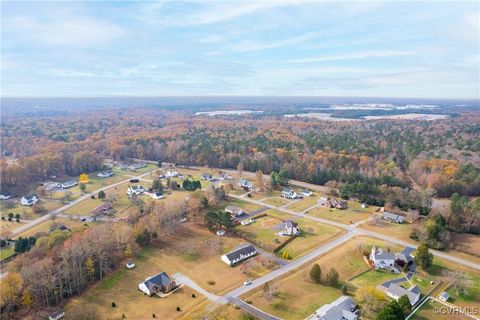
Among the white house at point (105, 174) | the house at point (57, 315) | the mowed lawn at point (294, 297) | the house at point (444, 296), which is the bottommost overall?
the house at point (57, 315)

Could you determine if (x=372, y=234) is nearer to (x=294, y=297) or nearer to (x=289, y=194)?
(x=289, y=194)

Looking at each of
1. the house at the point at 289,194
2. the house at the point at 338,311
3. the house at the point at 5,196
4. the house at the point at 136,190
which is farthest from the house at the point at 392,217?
the house at the point at 5,196

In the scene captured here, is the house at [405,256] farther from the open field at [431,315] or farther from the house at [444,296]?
the open field at [431,315]

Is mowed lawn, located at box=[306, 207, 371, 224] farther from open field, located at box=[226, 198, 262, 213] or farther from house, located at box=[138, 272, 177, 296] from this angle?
house, located at box=[138, 272, 177, 296]

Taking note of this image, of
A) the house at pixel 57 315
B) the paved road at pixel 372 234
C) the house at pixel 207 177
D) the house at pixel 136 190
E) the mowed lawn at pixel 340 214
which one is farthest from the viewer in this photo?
the house at pixel 207 177

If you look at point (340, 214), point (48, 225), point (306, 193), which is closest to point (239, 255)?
point (340, 214)
